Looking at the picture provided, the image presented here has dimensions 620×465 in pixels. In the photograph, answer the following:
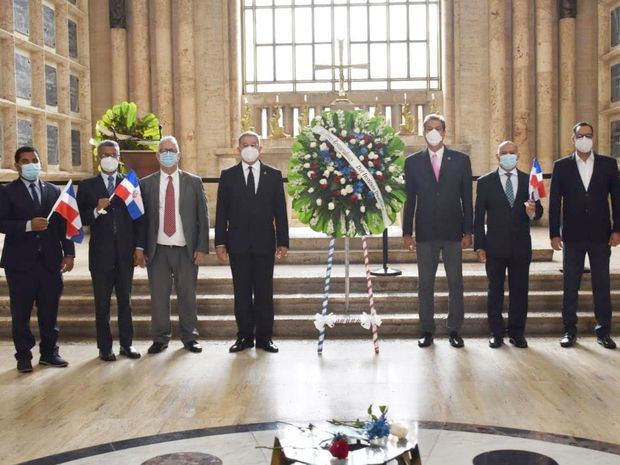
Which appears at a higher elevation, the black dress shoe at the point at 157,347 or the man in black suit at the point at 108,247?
the man in black suit at the point at 108,247

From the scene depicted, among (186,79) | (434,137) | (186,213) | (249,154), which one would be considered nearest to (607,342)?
(434,137)

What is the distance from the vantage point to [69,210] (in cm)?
610

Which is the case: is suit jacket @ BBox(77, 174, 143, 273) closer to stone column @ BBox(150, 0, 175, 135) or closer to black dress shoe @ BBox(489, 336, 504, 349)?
black dress shoe @ BBox(489, 336, 504, 349)

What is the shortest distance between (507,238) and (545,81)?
→ 288 inches

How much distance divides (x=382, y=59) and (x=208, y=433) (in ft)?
36.6

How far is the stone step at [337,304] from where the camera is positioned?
25.2 ft

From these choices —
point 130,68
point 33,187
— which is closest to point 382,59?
point 130,68

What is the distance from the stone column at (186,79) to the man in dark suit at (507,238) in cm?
771

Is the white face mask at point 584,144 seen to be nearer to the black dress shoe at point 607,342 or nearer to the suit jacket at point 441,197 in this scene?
the suit jacket at point 441,197

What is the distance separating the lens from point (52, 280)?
6238 mm

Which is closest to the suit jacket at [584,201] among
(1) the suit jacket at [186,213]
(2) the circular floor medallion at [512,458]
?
(1) the suit jacket at [186,213]

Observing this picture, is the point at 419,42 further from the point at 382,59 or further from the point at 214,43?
the point at 214,43

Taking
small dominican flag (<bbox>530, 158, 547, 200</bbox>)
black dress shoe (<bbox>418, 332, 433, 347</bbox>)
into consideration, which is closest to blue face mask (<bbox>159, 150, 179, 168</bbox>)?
black dress shoe (<bbox>418, 332, 433, 347</bbox>)

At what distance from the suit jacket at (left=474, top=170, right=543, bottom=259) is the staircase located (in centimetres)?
91
